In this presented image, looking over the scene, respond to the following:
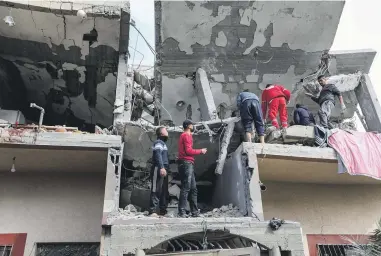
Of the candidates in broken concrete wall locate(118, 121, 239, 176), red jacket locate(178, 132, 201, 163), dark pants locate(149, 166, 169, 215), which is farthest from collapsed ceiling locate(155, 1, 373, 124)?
dark pants locate(149, 166, 169, 215)

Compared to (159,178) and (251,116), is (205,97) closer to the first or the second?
(251,116)

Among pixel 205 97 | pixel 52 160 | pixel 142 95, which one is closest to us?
pixel 52 160

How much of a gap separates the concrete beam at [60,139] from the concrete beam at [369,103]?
526cm

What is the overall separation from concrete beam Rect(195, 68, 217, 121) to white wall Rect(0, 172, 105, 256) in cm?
233

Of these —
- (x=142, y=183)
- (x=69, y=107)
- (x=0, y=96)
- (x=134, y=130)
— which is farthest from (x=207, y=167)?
(x=0, y=96)

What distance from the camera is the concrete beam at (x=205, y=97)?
7.77m

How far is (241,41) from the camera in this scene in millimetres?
8508

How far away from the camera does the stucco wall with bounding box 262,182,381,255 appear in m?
7.38

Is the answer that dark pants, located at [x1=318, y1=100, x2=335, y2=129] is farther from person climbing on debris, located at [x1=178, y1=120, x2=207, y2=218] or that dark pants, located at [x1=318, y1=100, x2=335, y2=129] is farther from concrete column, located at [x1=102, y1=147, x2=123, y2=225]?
concrete column, located at [x1=102, y1=147, x2=123, y2=225]

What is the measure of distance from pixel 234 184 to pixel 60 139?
111 inches

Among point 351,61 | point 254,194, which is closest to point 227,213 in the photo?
point 254,194

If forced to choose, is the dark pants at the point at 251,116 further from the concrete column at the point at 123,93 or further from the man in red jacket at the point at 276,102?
the concrete column at the point at 123,93

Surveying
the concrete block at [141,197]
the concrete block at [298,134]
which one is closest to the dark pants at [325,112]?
the concrete block at [298,134]

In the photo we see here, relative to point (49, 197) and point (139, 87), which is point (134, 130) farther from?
point (139, 87)
